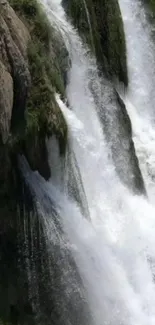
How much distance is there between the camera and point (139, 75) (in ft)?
54.2

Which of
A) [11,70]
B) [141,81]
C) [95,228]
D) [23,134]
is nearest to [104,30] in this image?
[141,81]

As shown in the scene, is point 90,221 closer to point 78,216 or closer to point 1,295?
point 78,216

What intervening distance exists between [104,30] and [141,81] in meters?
2.12

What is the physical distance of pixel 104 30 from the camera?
1508cm

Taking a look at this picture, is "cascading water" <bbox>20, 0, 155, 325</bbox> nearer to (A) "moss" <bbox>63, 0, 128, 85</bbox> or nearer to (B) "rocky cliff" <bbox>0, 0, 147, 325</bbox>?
(B) "rocky cliff" <bbox>0, 0, 147, 325</bbox>

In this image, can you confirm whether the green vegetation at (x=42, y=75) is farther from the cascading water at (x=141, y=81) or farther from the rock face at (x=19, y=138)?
the cascading water at (x=141, y=81)

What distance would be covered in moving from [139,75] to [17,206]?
8.18 m

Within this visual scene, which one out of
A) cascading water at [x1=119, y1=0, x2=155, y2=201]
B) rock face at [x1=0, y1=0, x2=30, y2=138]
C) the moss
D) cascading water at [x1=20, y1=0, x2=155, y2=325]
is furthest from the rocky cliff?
cascading water at [x1=119, y1=0, x2=155, y2=201]

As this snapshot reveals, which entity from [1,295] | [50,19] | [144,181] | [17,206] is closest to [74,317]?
[1,295]

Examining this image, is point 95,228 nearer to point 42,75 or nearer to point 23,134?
point 23,134

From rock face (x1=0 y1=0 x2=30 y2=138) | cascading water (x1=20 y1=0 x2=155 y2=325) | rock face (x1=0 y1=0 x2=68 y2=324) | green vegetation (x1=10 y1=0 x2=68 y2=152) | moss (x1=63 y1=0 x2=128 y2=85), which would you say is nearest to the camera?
rock face (x1=0 y1=0 x2=30 y2=138)

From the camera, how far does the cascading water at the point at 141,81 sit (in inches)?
593

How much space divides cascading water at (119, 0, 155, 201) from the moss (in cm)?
60

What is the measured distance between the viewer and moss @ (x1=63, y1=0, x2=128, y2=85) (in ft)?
46.0
